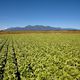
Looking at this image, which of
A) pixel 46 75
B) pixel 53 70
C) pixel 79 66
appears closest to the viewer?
pixel 46 75

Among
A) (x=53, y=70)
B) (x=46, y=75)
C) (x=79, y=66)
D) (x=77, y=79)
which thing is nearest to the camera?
(x=77, y=79)

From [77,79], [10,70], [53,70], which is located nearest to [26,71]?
[10,70]

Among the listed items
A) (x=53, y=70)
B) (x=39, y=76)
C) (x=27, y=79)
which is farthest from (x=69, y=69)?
(x=27, y=79)

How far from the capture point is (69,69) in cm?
1020

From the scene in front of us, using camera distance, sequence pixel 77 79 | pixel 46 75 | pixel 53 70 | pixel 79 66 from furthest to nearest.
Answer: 1. pixel 79 66
2. pixel 53 70
3. pixel 46 75
4. pixel 77 79

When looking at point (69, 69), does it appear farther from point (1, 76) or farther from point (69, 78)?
point (1, 76)

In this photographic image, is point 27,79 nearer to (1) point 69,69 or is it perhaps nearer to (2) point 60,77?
(2) point 60,77

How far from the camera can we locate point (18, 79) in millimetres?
8648

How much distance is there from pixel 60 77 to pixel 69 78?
0.55 meters

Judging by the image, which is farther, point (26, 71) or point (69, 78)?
point (26, 71)

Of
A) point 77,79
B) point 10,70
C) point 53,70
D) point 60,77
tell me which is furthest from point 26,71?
point 77,79

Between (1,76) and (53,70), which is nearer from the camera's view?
(1,76)

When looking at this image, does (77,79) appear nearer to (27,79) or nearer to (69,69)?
(69,69)

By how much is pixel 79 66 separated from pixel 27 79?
192 inches
